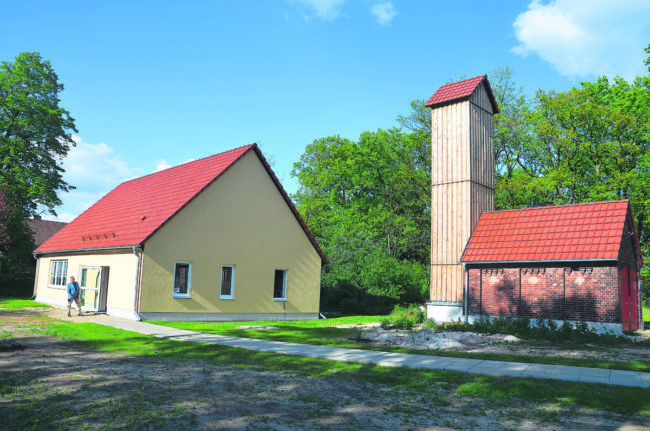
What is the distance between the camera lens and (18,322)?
652 inches

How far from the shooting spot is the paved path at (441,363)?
354 inches

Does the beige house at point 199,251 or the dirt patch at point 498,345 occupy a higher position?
the beige house at point 199,251

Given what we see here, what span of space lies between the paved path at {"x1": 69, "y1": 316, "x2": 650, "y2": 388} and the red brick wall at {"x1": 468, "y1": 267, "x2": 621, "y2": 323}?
28.5 ft

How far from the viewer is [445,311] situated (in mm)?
22062

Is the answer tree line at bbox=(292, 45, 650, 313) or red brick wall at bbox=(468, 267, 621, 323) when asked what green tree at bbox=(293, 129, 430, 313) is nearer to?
tree line at bbox=(292, 45, 650, 313)

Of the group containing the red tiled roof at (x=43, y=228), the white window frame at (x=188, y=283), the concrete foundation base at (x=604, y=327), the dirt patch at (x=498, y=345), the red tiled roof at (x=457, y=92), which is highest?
the red tiled roof at (x=457, y=92)

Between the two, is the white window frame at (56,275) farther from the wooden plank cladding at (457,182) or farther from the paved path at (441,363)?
the wooden plank cladding at (457,182)

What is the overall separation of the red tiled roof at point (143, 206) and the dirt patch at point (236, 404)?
38.1 feet

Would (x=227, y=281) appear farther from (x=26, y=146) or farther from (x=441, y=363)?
(x=26, y=146)

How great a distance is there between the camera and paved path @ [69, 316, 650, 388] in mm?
9000

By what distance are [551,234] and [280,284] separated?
40.8 ft

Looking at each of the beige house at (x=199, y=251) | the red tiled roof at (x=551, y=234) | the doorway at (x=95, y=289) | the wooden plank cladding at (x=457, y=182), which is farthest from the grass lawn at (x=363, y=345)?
the wooden plank cladding at (x=457, y=182)

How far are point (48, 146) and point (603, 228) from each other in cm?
3580

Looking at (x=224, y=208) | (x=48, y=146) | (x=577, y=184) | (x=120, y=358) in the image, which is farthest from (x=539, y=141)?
(x=48, y=146)
